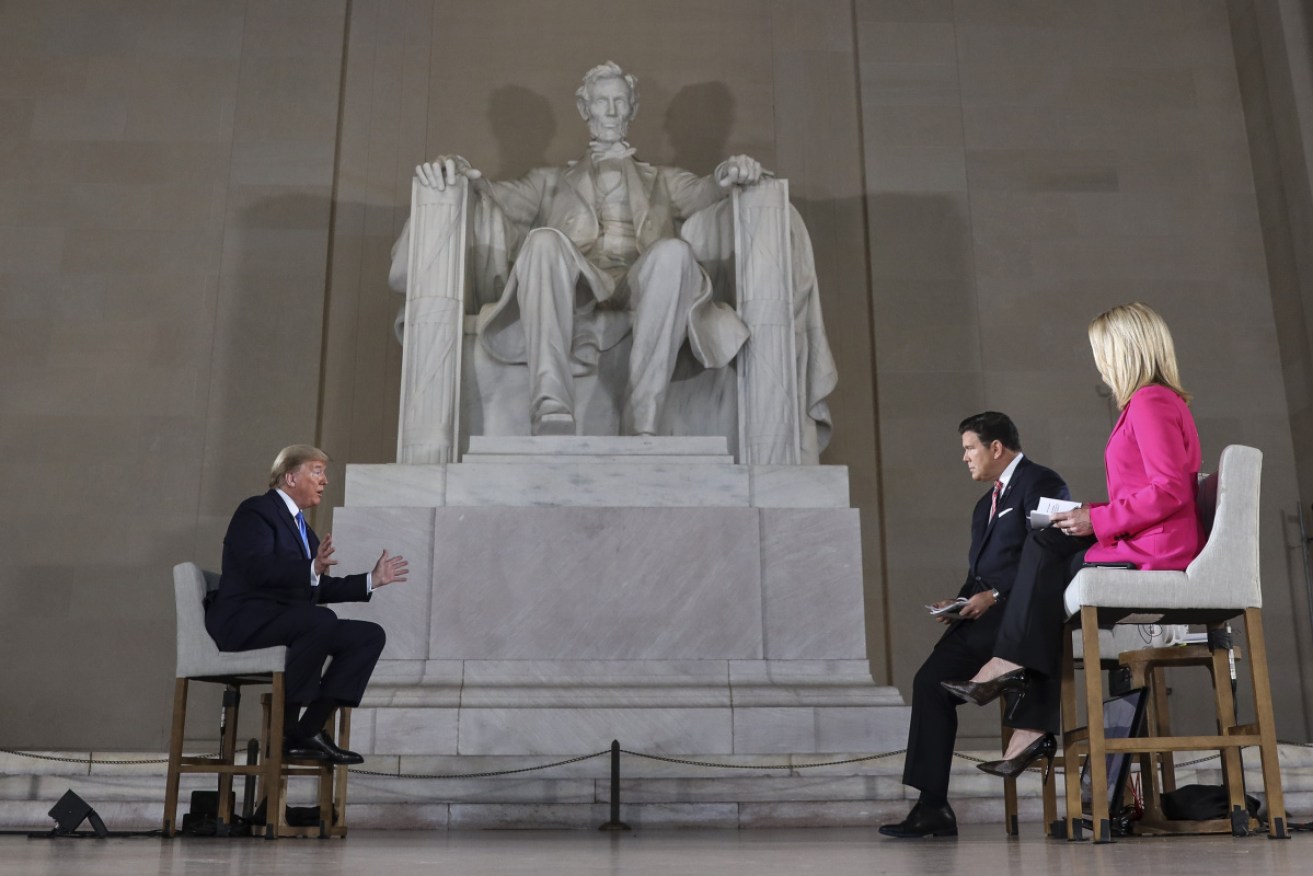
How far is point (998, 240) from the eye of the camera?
8219mm

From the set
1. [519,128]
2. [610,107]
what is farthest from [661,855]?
[519,128]

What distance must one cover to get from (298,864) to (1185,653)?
7.52 feet

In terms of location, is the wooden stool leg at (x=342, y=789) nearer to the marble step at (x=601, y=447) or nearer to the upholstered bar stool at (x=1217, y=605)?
the marble step at (x=601, y=447)

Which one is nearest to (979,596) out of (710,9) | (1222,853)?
(1222,853)

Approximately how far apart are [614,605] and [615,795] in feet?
3.89

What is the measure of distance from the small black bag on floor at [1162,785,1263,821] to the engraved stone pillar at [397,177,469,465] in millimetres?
3305

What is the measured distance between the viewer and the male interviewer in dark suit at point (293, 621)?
165 inches

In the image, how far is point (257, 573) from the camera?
4289 mm

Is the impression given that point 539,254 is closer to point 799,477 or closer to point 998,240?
point 799,477

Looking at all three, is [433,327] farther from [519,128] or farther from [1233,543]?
[1233,543]

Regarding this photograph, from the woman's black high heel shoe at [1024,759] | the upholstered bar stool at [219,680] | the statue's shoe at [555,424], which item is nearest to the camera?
the woman's black high heel shoe at [1024,759]

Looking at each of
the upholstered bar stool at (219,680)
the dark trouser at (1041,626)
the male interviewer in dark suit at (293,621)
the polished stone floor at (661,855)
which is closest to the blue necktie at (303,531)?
the male interviewer in dark suit at (293,621)

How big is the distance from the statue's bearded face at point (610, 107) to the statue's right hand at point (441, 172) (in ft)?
3.21

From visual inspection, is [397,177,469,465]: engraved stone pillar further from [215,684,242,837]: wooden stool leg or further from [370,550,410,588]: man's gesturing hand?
[215,684,242,837]: wooden stool leg
